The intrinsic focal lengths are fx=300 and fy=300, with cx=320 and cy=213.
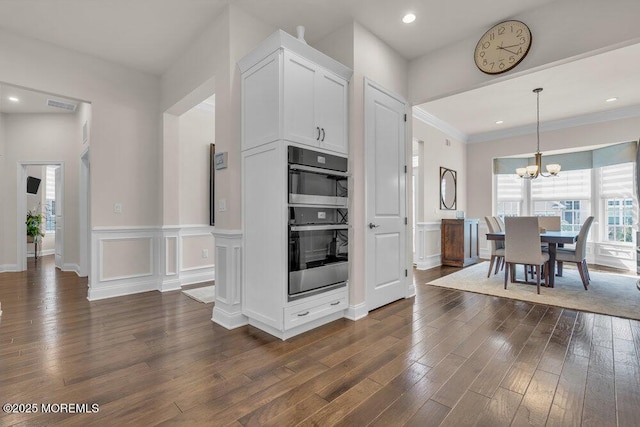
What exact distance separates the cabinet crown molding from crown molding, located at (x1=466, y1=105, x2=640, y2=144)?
5.44 m

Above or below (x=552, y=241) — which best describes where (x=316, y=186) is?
above

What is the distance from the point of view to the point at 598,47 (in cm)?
249

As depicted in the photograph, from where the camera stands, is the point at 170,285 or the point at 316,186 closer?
the point at 316,186

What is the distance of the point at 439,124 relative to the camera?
6125 mm

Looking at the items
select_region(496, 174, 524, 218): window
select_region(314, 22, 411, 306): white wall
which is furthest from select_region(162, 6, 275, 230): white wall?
select_region(496, 174, 524, 218): window

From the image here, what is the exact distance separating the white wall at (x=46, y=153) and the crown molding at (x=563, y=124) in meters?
8.36

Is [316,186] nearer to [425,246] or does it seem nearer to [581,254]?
[425,246]

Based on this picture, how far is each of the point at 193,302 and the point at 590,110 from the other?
7316 mm

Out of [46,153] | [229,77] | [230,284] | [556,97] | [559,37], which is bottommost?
[230,284]

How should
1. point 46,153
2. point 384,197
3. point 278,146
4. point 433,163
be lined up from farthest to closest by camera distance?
point 433,163, point 46,153, point 384,197, point 278,146

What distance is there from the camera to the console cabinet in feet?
18.7

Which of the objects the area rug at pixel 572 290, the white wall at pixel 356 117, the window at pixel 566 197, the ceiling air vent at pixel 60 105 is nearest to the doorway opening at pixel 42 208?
the ceiling air vent at pixel 60 105

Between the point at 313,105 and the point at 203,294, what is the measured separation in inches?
104

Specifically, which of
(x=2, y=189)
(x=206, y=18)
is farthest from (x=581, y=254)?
(x=2, y=189)
